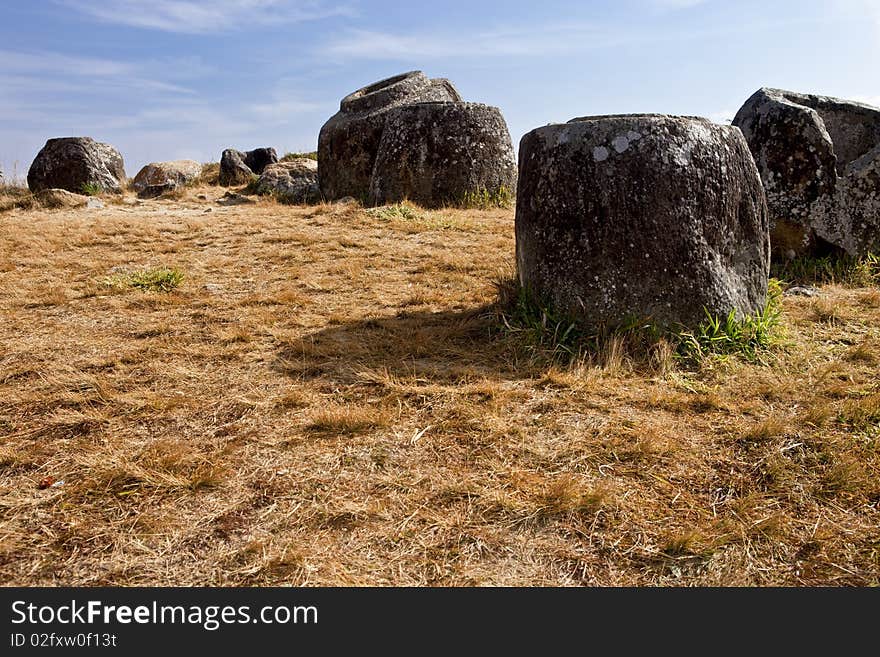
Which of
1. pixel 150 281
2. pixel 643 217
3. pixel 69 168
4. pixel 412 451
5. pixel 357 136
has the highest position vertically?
A: pixel 357 136

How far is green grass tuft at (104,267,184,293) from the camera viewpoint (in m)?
6.34

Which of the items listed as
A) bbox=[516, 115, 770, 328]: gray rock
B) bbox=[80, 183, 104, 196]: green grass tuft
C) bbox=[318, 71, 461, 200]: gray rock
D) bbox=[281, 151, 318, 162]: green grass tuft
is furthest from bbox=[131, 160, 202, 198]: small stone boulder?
bbox=[516, 115, 770, 328]: gray rock

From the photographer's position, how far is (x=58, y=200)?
11.2 metres

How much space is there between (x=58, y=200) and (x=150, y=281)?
6.10 metres

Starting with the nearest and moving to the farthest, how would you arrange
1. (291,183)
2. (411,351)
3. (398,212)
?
1. (411,351)
2. (398,212)
3. (291,183)

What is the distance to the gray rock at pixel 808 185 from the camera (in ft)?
21.2

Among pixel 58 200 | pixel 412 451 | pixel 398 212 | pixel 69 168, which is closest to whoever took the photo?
pixel 412 451

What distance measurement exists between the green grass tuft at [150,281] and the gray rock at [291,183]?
574 cm

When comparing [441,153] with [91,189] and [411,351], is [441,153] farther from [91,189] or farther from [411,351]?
[91,189]

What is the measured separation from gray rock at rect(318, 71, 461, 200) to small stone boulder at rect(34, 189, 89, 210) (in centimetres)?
397

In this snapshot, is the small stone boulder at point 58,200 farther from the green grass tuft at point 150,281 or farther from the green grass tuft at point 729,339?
the green grass tuft at point 729,339

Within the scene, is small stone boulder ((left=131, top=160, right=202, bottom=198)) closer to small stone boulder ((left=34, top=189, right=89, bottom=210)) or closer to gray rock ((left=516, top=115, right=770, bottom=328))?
small stone boulder ((left=34, top=189, right=89, bottom=210))

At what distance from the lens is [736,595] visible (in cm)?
231

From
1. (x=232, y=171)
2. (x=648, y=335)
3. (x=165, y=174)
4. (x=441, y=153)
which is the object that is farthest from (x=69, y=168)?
(x=648, y=335)
